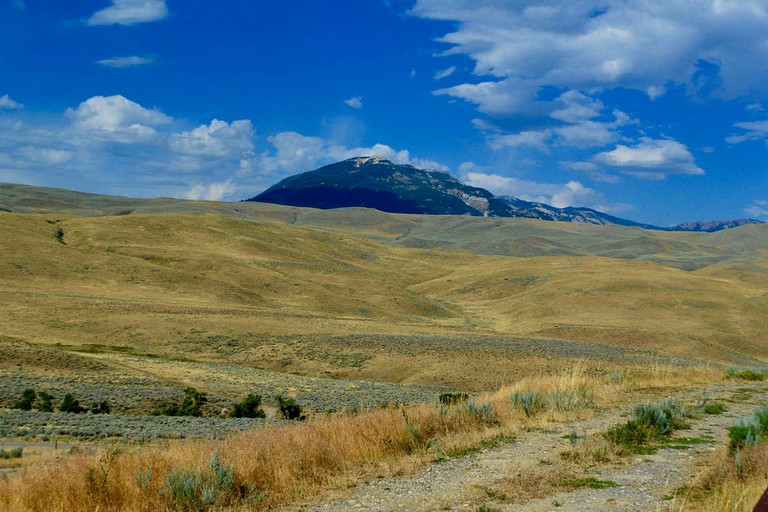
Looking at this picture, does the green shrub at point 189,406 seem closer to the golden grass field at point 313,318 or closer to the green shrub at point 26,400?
the golden grass field at point 313,318

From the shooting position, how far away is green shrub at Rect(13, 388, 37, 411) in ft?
82.1

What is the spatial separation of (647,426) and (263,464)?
7650 mm

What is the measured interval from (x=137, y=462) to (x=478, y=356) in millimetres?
36754

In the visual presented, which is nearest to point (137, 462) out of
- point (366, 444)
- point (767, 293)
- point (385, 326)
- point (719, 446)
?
point (366, 444)

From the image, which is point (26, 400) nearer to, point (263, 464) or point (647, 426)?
point (263, 464)

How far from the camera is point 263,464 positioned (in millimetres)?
8984

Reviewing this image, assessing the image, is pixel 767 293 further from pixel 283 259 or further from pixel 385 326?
pixel 283 259

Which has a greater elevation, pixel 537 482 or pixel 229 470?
pixel 537 482

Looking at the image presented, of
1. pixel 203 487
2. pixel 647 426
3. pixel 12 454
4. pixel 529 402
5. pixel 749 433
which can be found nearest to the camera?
pixel 203 487

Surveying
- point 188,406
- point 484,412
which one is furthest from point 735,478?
point 188,406

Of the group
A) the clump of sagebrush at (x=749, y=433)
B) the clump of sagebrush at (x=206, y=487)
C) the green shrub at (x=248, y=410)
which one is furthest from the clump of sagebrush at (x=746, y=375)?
the clump of sagebrush at (x=206, y=487)

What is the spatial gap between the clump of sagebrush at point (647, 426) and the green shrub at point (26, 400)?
2432 cm

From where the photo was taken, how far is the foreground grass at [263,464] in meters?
7.74

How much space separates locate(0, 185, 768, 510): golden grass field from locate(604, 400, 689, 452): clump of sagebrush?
95.4 inches
